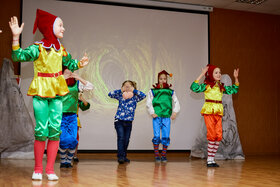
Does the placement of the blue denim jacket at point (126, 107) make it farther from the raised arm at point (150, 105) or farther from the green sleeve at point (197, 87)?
the green sleeve at point (197, 87)

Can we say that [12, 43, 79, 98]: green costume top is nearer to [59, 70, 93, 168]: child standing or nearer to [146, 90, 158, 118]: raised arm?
[59, 70, 93, 168]: child standing

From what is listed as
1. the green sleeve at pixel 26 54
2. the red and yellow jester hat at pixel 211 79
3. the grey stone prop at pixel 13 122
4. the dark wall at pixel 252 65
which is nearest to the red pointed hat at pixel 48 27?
the green sleeve at pixel 26 54

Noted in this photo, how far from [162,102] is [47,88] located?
251cm

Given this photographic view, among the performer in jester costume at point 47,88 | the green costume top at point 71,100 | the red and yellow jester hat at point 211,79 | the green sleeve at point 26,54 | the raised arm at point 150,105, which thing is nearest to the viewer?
the green sleeve at point 26,54

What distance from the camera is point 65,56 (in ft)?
9.55

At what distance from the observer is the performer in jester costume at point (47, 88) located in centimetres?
267

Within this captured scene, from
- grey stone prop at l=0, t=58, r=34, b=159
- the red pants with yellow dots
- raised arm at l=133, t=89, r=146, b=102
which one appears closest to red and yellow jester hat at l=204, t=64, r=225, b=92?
the red pants with yellow dots

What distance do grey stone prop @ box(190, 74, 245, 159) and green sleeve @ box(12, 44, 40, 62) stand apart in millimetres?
3931

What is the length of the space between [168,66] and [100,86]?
4.47 feet

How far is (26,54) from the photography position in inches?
103

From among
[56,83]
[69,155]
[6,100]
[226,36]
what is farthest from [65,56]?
[226,36]

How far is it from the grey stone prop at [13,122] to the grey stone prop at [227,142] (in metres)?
2.84

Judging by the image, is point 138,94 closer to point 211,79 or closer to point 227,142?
point 211,79

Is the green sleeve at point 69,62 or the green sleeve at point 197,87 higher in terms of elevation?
the green sleeve at point 69,62
